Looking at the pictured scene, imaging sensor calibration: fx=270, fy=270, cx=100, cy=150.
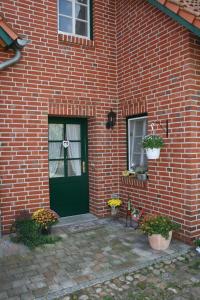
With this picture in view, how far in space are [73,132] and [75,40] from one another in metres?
1.91

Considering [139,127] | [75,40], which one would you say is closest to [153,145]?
[139,127]

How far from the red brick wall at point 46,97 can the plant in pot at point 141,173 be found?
723 millimetres

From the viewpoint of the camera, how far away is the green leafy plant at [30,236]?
14.4ft

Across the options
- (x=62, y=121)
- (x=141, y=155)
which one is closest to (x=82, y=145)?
(x=62, y=121)

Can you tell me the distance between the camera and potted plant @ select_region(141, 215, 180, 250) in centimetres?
408

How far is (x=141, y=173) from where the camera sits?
5398mm

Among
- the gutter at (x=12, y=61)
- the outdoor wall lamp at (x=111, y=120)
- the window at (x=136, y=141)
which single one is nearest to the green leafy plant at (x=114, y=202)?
the window at (x=136, y=141)

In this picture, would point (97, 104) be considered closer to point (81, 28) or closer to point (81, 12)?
point (81, 28)

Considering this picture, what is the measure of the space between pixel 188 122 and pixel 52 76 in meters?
2.74

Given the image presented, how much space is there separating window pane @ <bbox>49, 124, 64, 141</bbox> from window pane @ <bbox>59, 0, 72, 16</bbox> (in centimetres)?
235

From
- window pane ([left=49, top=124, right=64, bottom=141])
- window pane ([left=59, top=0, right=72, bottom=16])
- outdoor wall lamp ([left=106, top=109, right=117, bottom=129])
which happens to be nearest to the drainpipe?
window pane ([left=49, top=124, right=64, bottom=141])

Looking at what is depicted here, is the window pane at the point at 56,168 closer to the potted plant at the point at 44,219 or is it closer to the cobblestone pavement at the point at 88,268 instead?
the potted plant at the point at 44,219

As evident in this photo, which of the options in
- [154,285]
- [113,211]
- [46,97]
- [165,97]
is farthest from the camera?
[113,211]

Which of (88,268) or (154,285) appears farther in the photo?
(88,268)
